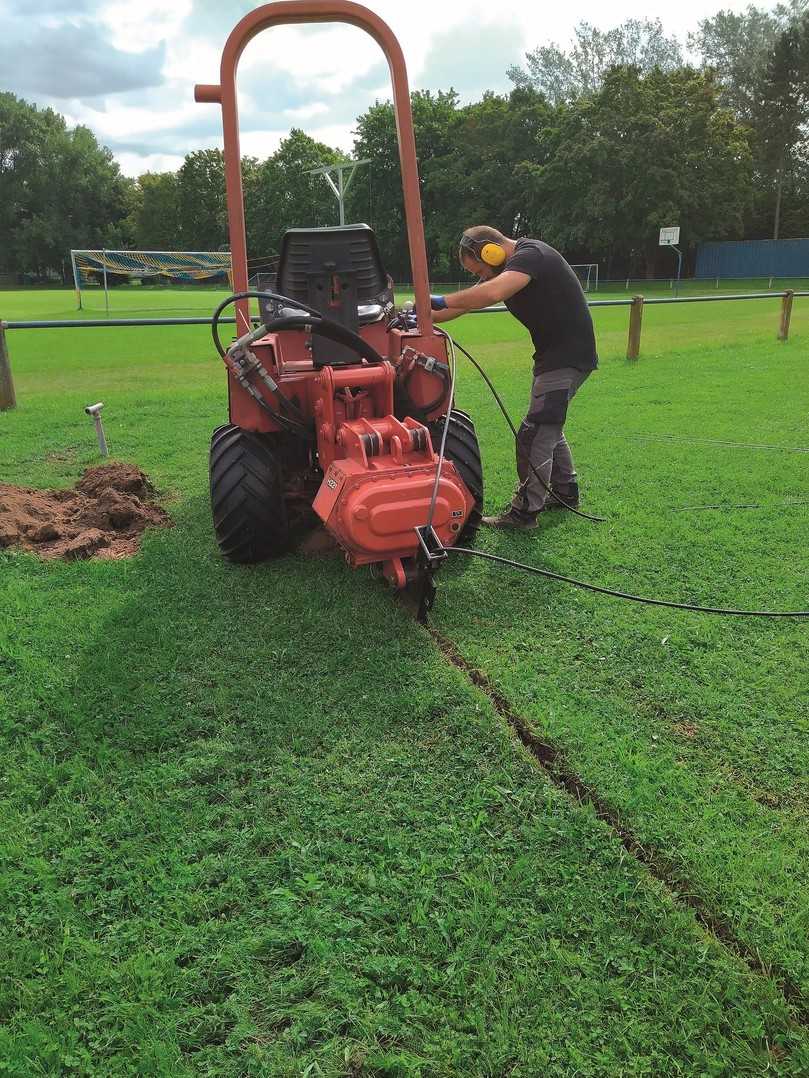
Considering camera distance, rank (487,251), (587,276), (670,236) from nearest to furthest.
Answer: (487,251)
(670,236)
(587,276)

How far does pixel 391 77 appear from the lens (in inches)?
149

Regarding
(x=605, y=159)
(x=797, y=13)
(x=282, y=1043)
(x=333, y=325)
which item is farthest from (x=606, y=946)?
(x=797, y=13)

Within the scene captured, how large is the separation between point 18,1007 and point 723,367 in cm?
1080

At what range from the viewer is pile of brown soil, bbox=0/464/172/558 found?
4.49 meters

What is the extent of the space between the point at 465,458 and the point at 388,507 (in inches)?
52.3

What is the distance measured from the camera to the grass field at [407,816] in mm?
1755

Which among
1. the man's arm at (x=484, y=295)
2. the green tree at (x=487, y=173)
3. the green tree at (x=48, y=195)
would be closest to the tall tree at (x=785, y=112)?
the green tree at (x=487, y=173)

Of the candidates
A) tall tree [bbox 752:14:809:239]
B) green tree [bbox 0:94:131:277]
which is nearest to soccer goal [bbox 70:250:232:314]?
green tree [bbox 0:94:131:277]

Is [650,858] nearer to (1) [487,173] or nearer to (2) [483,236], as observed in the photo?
(2) [483,236]

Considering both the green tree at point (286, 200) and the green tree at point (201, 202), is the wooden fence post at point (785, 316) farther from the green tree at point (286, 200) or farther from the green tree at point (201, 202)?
the green tree at point (201, 202)

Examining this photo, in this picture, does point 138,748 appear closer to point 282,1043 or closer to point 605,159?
point 282,1043

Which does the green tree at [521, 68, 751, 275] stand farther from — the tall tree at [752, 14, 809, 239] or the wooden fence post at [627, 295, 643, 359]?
the wooden fence post at [627, 295, 643, 359]

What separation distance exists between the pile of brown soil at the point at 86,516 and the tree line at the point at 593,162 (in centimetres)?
2522

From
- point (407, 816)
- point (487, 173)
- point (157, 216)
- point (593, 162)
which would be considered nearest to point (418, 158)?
point (487, 173)
